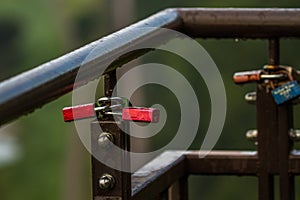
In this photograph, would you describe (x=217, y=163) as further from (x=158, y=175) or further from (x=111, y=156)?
(x=111, y=156)

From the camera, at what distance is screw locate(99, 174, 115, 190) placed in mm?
1245

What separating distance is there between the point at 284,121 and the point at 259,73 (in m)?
0.08

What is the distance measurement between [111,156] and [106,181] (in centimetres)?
3

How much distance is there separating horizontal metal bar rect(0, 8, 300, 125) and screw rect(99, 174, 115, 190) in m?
0.13

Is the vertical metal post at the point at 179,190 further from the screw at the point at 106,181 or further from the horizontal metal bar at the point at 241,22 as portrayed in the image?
the screw at the point at 106,181

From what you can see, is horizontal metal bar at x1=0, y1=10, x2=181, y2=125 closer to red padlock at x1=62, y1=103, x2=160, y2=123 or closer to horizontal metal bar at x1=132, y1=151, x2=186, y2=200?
red padlock at x1=62, y1=103, x2=160, y2=123

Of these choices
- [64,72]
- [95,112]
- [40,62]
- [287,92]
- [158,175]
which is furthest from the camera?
[40,62]

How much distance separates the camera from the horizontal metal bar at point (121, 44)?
0.96 meters

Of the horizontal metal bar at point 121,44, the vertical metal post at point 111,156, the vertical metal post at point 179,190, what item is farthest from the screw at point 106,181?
the vertical metal post at point 179,190

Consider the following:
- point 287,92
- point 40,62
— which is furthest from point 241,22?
point 40,62

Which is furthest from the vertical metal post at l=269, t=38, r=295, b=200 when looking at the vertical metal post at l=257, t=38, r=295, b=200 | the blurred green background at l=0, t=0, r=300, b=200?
the blurred green background at l=0, t=0, r=300, b=200

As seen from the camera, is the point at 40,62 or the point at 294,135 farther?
the point at 40,62

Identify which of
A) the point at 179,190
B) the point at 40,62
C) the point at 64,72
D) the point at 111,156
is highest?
the point at 64,72

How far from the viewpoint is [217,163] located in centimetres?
164
